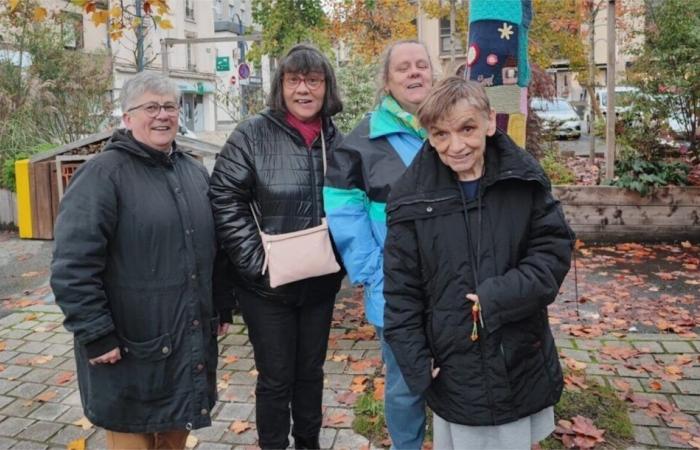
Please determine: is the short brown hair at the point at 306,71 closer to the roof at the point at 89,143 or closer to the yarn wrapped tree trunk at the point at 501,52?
the yarn wrapped tree trunk at the point at 501,52

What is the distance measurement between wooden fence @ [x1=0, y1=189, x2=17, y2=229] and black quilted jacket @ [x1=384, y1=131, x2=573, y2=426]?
9195 millimetres

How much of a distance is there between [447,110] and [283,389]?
159cm

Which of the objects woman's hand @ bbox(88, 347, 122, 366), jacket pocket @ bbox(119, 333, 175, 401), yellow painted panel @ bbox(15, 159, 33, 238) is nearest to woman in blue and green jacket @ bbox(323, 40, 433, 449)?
jacket pocket @ bbox(119, 333, 175, 401)

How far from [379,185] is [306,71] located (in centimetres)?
68

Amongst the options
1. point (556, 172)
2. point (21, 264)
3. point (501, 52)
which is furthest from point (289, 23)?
point (501, 52)

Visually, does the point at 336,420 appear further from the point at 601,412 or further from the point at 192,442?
the point at 601,412

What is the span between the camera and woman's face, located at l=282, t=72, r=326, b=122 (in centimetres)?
297

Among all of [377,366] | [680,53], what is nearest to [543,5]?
[680,53]

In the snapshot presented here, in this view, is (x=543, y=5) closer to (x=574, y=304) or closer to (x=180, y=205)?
(x=574, y=304)

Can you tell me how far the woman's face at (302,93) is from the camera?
297 centimetres

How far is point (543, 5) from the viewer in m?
16.7

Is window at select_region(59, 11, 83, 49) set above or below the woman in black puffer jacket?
above

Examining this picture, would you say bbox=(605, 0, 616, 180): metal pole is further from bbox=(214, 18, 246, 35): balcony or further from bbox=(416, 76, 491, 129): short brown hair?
bbox=(214, 18, 246, 35): balcony

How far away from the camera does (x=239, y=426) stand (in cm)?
370
